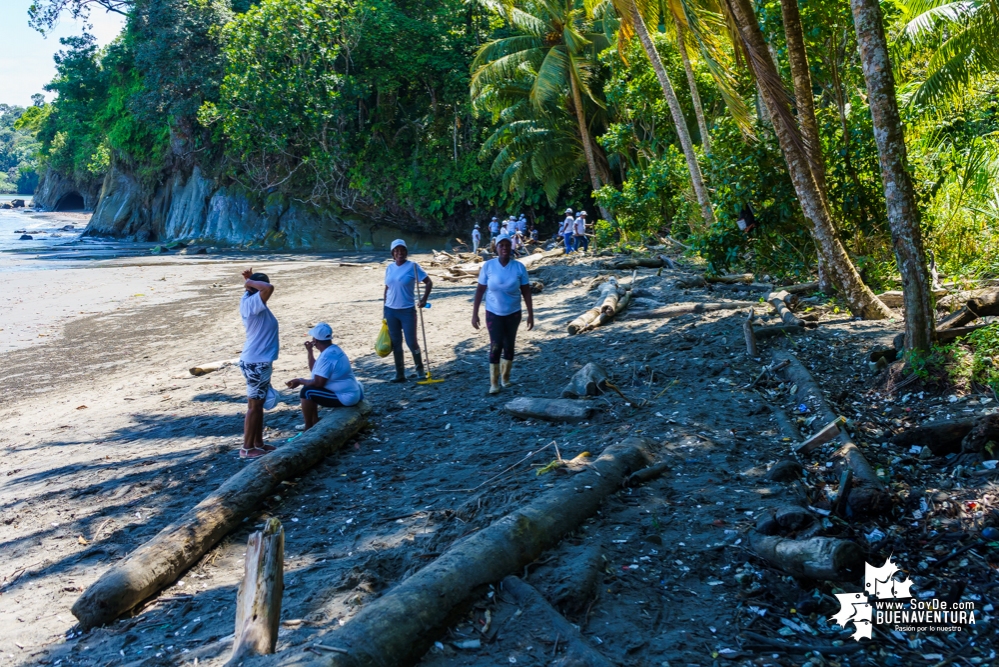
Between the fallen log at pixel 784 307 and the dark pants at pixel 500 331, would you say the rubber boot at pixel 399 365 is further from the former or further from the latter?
the fallen log at pixel 784 307

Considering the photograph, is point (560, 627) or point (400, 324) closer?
point (560, 627)

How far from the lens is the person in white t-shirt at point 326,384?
7543 millimetres

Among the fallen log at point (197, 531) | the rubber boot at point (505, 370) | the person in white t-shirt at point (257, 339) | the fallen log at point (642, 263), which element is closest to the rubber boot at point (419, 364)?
the rubber boot at point (505, 370)

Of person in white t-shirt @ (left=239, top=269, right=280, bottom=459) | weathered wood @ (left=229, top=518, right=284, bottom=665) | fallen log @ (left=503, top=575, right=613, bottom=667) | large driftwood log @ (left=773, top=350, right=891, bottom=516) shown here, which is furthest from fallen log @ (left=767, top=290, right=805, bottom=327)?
weathered wood @ (left=229, top=518, right=284, bottom=665)

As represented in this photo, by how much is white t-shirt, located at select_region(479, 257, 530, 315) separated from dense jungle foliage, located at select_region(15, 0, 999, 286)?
12.9 feet

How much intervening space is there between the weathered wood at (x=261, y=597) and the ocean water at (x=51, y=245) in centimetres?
3190

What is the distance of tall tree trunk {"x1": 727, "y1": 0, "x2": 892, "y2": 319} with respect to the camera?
8.38 meters

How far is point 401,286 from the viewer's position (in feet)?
31.0

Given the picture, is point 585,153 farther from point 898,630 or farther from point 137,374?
point 898,630

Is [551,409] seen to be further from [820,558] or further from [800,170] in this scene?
[800,170]

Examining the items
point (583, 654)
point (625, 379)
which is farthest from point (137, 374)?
point (583, 654)

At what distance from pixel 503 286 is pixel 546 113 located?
20.8m

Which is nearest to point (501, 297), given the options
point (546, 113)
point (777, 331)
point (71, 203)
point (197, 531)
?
point (777, 331)

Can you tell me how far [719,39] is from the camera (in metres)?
15.8
